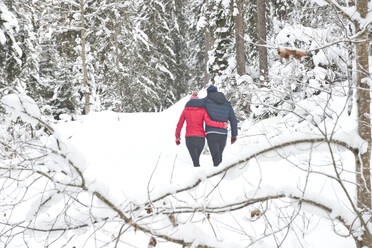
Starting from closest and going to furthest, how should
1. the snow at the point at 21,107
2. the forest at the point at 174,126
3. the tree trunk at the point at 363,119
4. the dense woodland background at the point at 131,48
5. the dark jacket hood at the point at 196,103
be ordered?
the snow at the point at 21,107
the forest at the point at 174,126
the tree trunk at the point at 363,119
the dark jacket hood at the point at 196,103
the dense woodland background at the point at 131,48

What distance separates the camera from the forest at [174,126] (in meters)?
1.99

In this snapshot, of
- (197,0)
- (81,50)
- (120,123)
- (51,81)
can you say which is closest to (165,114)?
(120,123)

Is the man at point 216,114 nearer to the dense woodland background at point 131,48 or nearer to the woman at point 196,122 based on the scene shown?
the woman at point 196,122

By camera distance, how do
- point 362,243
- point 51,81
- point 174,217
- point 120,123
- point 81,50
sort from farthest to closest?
point 51,81, point 81,50, point 120,123, point 362,243, point 174,217

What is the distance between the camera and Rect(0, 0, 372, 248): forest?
1.99 meters

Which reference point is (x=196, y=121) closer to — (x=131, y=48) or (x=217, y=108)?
(x=217, y=108)

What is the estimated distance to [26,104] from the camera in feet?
5.75

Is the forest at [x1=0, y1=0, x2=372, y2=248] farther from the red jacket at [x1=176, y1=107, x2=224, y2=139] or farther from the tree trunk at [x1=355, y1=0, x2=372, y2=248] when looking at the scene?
the red jacket at [x1=176, y1=107, x2=224, y2=139]

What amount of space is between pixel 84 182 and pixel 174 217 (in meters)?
0.59

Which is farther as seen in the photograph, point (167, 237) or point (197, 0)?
point (197, 0)

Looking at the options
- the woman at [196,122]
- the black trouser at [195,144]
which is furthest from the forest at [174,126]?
the woman at [196,122]

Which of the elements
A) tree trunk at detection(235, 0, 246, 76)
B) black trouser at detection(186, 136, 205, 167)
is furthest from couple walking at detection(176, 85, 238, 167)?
tree trunk at detection(235, 0, 246, 76)

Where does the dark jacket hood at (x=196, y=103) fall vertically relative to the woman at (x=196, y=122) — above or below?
above

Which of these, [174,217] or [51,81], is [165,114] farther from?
[174,217]
